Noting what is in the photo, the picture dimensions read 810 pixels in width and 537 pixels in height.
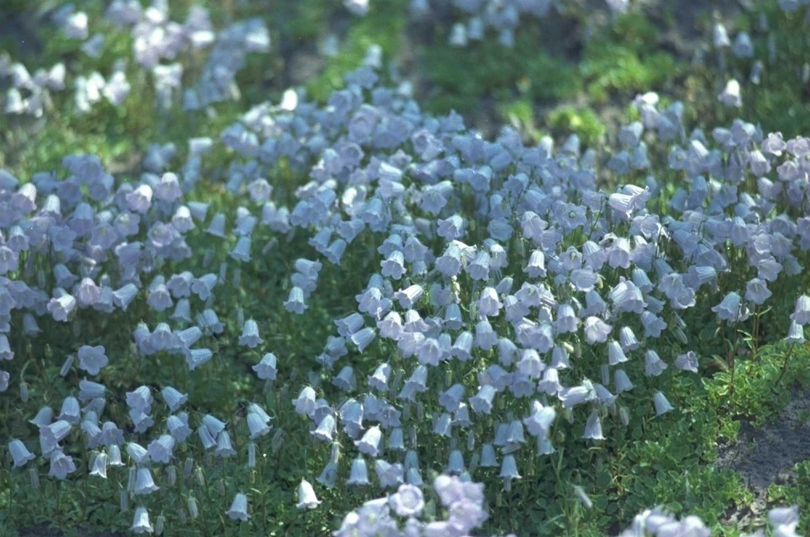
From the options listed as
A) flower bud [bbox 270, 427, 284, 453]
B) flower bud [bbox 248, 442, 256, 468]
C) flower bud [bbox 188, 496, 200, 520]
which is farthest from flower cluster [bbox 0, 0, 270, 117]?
flower bud [bbox 188, 496, 200, 520]

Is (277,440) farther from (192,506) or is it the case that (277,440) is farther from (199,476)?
(192,506)

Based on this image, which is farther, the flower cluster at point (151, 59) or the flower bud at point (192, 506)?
the flower cluster at point (151, 59)

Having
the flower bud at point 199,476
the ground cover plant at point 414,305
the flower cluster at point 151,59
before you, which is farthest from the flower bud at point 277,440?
the flower cluster at point 151,59

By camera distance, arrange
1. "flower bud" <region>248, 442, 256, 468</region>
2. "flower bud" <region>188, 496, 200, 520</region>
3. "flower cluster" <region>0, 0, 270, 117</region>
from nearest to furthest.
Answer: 1. "flower bud" <region>188, 496, 200, 520</region>
2. "flower bud" <region>248, 442, 256, 468</region>
3. "flower cluster" <region>0, 0, 270, 117</region>

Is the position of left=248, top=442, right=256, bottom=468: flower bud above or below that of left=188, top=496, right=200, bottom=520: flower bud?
above

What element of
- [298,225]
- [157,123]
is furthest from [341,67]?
[298,225]

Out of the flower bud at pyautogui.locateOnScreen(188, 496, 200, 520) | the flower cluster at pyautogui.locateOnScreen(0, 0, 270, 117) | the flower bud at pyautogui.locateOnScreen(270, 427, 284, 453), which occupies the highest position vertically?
the flower bud at pyautogui.locateOnScreen(270, 427, 284, 453)

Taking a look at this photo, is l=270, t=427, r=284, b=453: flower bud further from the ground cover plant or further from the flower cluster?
the flower cluster

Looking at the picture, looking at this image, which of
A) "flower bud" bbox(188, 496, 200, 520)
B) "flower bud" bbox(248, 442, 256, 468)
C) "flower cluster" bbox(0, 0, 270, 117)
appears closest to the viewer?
"flower bud" bbox(188, 496, 200, 520)

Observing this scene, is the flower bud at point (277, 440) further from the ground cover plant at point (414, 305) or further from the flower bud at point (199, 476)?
the flower bud at point (199, 476)
